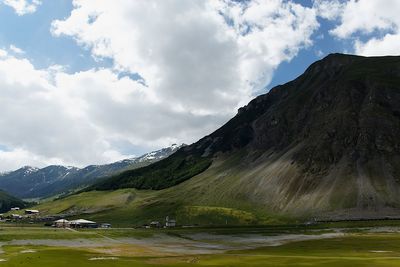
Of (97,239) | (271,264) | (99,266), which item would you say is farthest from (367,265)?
(97,239)

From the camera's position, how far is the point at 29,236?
14875 centimetres

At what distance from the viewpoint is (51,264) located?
69.8 meters

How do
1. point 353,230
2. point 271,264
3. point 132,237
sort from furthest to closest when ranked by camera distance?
point 353,230, point 132,237, point 271,264

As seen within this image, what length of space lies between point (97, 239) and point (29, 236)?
21.1 metres

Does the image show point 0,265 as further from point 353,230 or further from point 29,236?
point 353,230

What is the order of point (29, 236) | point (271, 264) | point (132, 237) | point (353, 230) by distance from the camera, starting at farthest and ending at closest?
point (353, 230) < point (132, 237) < point (29, 236) < point (271, 264)

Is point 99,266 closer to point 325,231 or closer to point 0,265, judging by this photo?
point 0,265

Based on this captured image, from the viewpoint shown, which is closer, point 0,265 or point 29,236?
point 0,265

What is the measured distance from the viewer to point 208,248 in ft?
399

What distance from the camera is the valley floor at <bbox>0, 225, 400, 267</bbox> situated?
76625mm

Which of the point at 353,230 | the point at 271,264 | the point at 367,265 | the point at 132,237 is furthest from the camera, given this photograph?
Answer: the point at 353,230

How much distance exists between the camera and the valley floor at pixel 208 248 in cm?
7662

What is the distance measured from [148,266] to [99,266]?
23.6 ft

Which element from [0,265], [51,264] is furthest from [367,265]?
[0,265]
